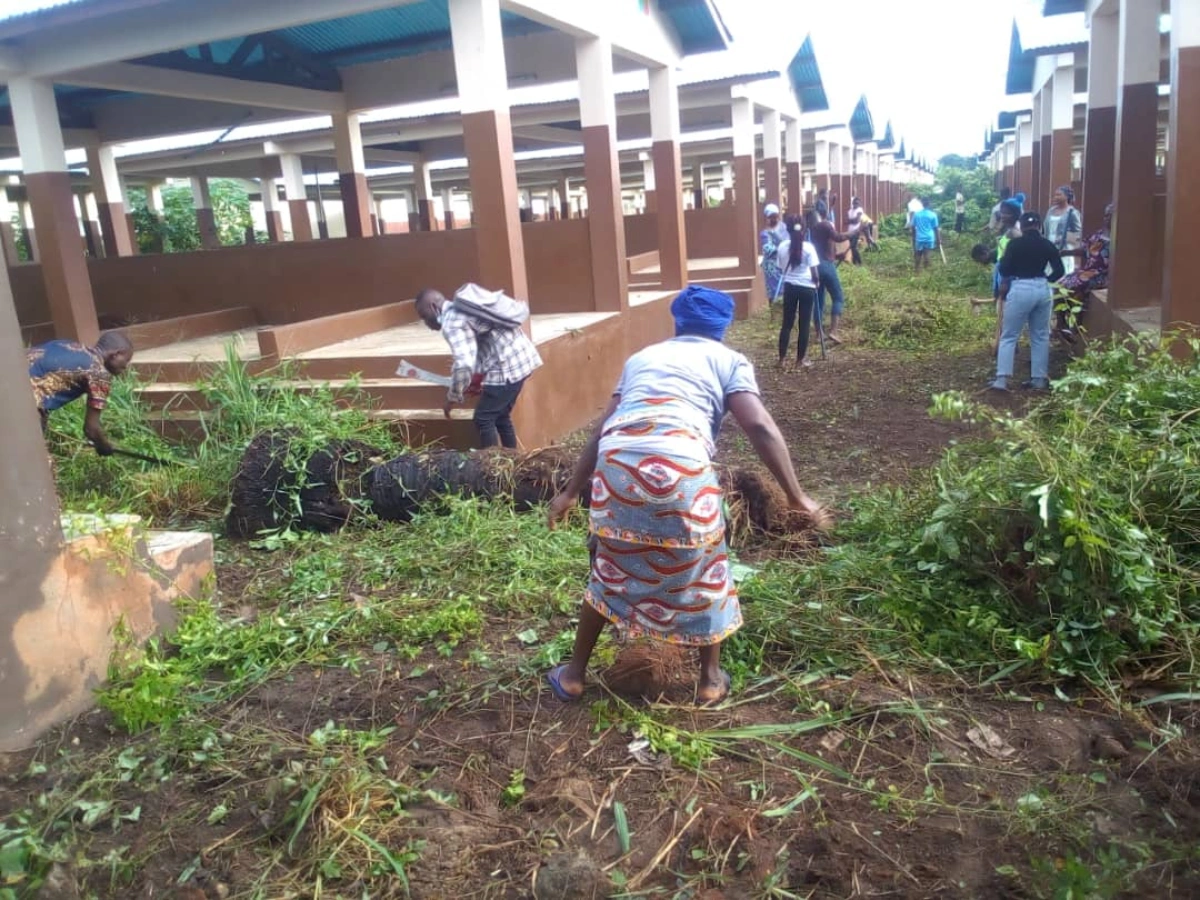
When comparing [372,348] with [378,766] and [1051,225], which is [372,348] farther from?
[1051,225]

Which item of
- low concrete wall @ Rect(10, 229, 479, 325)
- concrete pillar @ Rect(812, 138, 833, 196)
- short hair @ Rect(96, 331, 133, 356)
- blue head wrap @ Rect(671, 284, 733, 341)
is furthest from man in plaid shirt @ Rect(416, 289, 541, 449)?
concrete pillar @ Rect(812, 138, 833, 196)

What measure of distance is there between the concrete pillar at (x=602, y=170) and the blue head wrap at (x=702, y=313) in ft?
19.2

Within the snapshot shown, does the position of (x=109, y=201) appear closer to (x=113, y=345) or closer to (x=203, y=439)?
(x=203, y=439)

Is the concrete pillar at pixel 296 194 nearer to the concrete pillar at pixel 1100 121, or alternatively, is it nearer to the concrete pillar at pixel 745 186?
the concrete pillar at pixel 745 186

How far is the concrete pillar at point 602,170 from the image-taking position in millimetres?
8812

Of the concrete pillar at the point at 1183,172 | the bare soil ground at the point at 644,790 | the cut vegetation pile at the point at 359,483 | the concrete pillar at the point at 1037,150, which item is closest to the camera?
the bare soil ground at the point at 644,790

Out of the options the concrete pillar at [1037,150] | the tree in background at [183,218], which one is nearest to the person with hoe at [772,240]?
the concrete pillar at [1037,150]

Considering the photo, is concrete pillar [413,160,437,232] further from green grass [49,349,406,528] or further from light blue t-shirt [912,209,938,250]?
green grass [49,349,406,528]

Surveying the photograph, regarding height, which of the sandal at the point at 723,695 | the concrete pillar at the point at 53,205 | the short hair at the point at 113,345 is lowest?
the sandal at the point at 723,695

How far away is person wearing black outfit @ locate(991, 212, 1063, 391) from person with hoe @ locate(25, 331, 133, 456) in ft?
21.2

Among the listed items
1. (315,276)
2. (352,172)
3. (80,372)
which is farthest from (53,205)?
(80,372)

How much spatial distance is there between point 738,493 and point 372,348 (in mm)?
4370

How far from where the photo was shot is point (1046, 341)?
7.85m

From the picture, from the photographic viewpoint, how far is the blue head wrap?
313 centimetres
